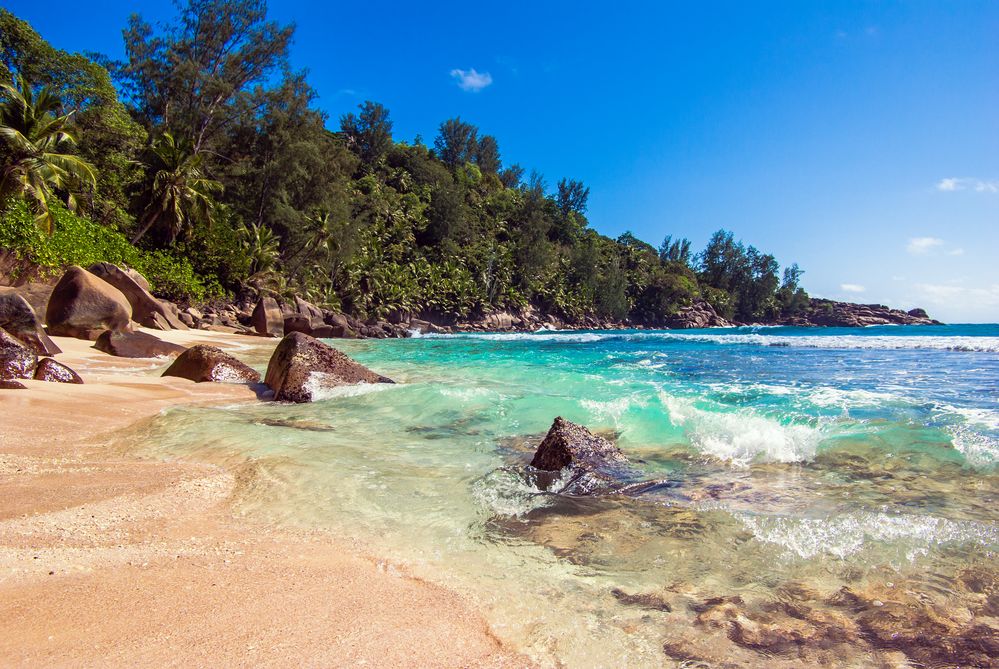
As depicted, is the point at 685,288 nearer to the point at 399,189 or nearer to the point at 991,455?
the point at 399,189

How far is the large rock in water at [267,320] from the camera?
25.9m

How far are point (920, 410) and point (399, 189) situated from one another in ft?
211

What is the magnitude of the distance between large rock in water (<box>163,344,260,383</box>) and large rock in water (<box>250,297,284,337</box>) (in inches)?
690

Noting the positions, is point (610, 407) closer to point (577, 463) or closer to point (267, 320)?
point (577, 463)

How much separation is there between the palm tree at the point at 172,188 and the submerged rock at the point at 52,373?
2463 centimetres

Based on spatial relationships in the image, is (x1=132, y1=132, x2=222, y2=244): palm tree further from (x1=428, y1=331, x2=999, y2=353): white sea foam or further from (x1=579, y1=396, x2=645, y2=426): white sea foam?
(x1=579, y1=396, x2=645, y2=426): white sea foam

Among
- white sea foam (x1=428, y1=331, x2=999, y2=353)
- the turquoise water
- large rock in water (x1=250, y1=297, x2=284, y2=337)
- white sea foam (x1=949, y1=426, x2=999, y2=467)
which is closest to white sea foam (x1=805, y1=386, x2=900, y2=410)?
the turquoise water

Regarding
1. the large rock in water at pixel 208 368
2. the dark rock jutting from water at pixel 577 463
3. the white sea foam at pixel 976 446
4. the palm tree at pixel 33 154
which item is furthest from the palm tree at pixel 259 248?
the white sea foam at pixel 976 446

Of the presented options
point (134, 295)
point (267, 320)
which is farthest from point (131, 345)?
point (267, 320)

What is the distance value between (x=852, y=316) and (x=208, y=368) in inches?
4389

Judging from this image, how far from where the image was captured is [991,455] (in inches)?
201

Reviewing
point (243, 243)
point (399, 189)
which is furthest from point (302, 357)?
point (399, 189)

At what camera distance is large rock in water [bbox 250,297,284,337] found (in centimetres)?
2586

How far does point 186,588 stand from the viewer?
2287 millimetres
